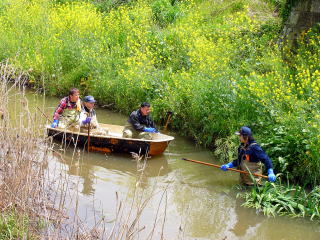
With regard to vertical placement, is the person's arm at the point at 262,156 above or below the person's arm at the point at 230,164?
above

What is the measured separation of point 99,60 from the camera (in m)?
14.2

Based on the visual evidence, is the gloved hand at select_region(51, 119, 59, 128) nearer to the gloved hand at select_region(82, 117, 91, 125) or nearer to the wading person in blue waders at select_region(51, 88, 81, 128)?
the wading person in blue waders at select_region(51, 88, 81, 128)

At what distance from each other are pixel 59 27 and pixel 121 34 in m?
2.26

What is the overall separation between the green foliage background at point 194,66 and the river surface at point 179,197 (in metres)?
0.85

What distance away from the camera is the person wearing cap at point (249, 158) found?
853cm

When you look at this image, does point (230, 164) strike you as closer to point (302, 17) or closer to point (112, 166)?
point (112, 166)

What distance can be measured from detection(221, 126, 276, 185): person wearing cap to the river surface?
20.1 inches

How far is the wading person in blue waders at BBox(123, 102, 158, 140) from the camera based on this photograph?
10.6 m

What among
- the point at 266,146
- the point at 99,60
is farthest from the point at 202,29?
the point at 266,146

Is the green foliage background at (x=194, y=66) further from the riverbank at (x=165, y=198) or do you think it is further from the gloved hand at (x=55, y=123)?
the gloved hand at (x=55, y=123)


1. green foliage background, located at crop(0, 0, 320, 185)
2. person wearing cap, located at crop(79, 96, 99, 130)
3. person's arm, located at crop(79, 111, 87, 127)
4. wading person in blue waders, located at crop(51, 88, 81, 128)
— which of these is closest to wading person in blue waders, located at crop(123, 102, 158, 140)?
person wearing cap, located at crop(79, 96, 99, 130)

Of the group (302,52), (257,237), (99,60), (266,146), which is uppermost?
(302,52)

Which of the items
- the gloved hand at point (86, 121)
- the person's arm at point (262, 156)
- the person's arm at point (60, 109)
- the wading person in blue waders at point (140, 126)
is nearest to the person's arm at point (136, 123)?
the wading person in blue waders at point (140, 126)

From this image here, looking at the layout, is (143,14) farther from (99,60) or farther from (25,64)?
(25,64)
